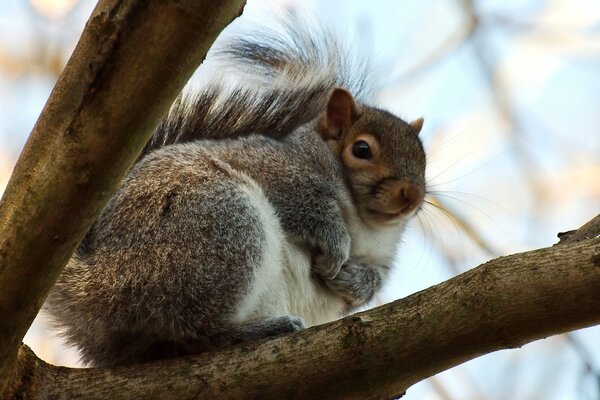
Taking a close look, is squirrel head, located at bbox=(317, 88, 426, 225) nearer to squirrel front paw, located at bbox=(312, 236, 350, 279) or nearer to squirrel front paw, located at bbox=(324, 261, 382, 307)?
squirrel front paw, located at bbox=(324, 261, 382, 307)

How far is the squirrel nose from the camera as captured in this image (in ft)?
10.3

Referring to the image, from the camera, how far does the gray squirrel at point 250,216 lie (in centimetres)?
238

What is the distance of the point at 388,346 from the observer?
2057mm

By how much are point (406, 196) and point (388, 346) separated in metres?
1.15

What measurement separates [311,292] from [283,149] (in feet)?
1.86

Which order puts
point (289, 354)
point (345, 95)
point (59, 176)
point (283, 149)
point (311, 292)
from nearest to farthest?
point (59, 176) < point (289, 354) < point (311, 292) < point (283, 149) < point (345, 95)

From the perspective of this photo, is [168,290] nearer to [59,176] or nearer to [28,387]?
[28,387]

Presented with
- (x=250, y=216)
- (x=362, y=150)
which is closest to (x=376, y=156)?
(x=362, y=150)

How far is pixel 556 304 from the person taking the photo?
1.93m

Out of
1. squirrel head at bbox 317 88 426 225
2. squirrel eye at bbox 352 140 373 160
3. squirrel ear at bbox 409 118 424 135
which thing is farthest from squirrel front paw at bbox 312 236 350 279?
squirrel ear at bbox 409 118 424 135

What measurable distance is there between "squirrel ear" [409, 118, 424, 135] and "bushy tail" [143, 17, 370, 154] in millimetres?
392

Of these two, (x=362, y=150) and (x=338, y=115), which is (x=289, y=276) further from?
(x=338, y=115)

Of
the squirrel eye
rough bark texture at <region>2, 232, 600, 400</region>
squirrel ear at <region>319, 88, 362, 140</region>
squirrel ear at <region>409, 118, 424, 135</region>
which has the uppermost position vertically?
squirrel ear at <region>409, 118, 424, 135</region>

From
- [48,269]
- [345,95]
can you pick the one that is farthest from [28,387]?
[345,95]
